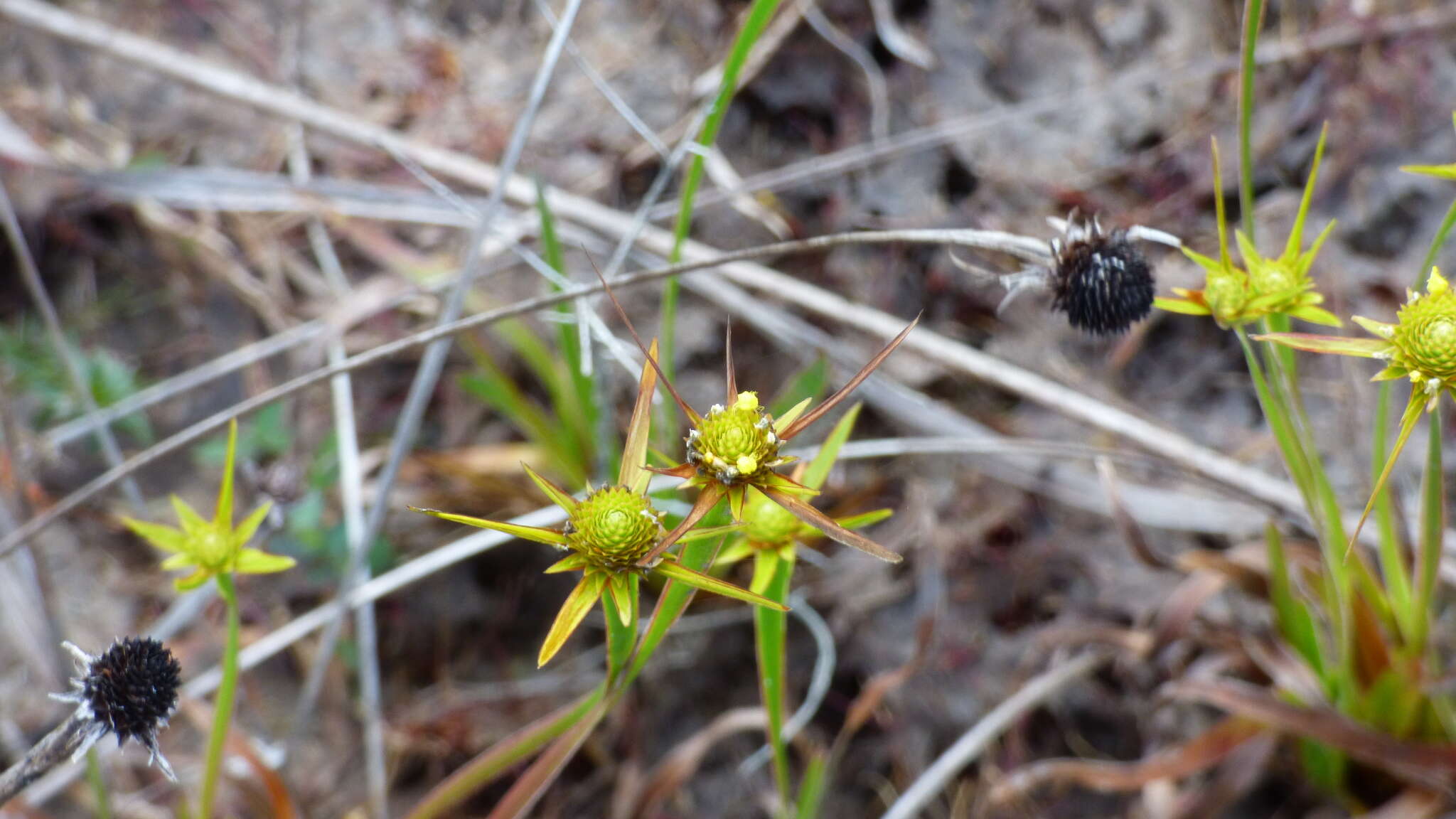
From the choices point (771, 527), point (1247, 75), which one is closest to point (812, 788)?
point (771, 527)

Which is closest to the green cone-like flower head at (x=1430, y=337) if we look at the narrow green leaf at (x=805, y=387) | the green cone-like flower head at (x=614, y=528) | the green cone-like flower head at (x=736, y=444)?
the green cone-like flower head at (x=736, y=444)

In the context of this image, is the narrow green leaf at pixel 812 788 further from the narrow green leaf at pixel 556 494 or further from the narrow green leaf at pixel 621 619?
the narrow green leaf at pixel 556 494

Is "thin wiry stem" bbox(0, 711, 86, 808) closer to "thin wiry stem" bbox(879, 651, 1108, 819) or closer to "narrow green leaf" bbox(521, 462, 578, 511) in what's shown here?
"narrow green leaf" bbox(521, 462, 578, 511)

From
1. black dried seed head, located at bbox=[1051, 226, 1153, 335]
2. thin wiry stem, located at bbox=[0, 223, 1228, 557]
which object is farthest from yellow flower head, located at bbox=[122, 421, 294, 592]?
black dried seed head, located at bbox=[1051, 226, 1153, 335]

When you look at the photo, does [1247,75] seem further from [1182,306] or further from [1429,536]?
[1429,536]

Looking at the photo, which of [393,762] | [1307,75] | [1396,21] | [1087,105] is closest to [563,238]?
[393,762]

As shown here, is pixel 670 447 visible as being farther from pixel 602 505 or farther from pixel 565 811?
pixel 602 505
